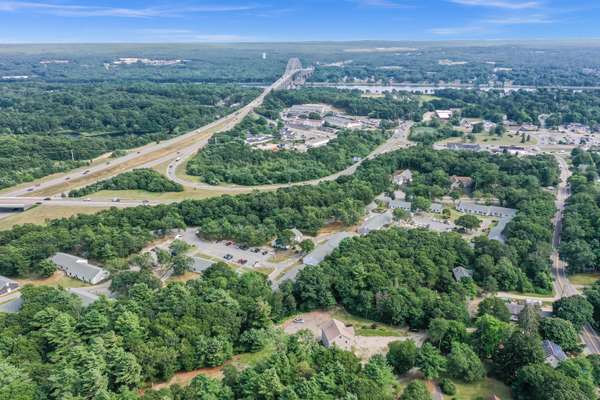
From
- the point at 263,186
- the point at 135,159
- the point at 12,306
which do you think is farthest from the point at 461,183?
the point at 135,159

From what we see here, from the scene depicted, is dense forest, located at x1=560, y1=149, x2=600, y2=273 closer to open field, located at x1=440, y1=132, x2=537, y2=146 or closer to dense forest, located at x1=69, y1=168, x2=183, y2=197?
open field, located at x1=440, y1=132, x2=537, y2=146

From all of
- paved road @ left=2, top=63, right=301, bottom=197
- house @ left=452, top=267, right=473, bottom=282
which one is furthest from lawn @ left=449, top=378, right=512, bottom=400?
paved road @ left=2, top=63, right=301, bottom=197

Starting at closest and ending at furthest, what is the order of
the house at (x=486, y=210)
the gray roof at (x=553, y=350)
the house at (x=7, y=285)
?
the gray roof at (x=553, y=350) < the house at (x=7, y=285) < the house at (x=486, y=210)

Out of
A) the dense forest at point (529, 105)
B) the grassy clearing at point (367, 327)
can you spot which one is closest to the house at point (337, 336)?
the grassy clearing at point (367, 327)

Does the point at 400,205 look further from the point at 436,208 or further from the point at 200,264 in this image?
the point at 200,264

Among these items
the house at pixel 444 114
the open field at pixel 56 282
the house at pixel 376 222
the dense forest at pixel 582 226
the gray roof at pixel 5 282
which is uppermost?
the house at pixel 444 114

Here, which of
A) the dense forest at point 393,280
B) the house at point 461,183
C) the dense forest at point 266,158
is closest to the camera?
the dense forest at point 393,280

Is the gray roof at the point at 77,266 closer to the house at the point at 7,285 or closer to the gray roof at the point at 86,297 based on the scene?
the gray roof at the point at 86,297
